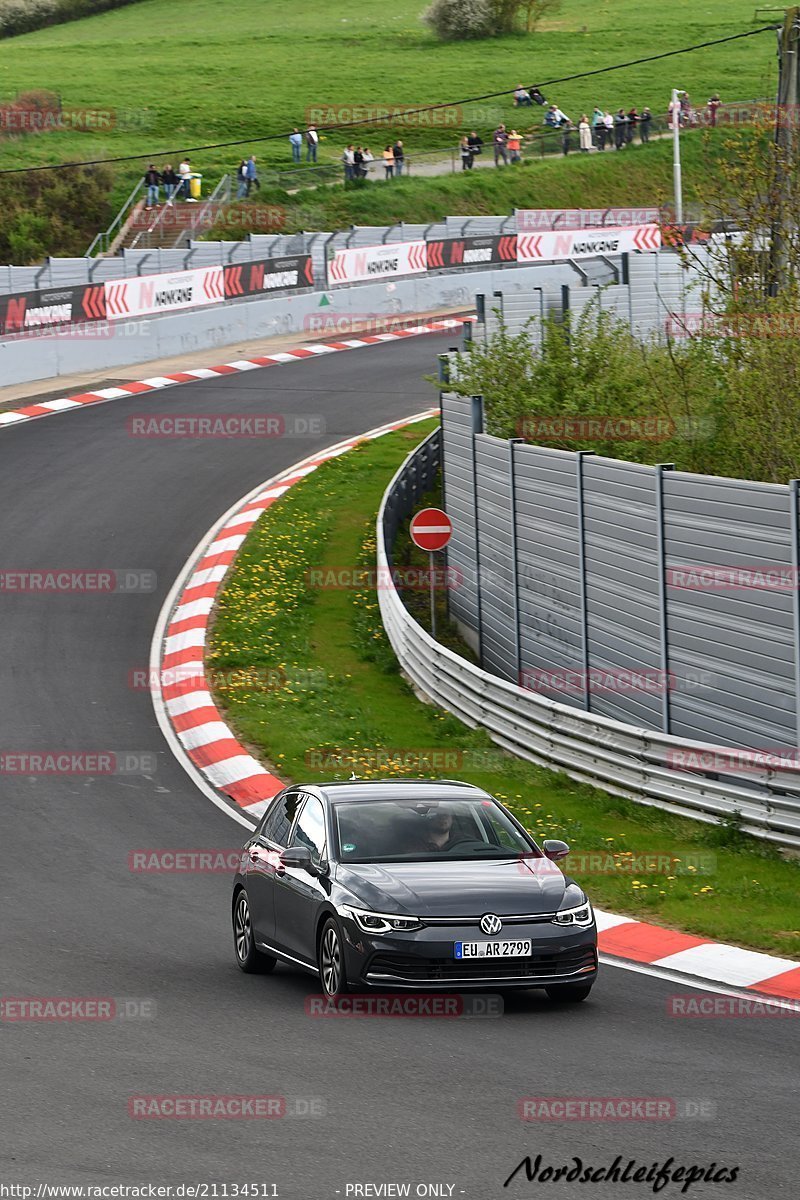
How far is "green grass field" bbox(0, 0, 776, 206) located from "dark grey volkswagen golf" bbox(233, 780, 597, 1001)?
60.1 meters

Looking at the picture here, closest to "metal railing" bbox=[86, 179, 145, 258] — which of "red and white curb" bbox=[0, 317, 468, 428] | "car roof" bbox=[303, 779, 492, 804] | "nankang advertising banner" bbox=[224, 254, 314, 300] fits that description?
"nankang advertising banner" bbox=[224, 254, 314, 300]

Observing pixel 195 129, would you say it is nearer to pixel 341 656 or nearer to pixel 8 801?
pixel 341 656

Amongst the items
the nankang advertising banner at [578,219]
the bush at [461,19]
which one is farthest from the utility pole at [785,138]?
the bush at [461,19]

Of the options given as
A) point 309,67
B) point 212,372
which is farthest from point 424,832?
point 309,67

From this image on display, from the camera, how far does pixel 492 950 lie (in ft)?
32.0

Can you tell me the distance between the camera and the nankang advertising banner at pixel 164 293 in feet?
134

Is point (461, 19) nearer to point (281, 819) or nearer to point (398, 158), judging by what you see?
point (398, 158)

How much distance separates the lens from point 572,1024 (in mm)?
9656

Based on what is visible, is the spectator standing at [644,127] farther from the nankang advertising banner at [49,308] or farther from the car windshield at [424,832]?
the car windshield at [424,832]

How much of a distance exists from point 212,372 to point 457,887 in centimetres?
3066

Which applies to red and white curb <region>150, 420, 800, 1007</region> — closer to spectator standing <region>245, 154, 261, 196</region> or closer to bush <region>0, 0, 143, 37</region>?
spectator standing <region>245, 154, 261, 196</region>

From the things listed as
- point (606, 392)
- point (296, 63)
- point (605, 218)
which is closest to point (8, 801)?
point (606, 392)

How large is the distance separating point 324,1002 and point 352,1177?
3276 millimetres

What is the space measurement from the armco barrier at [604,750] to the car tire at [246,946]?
4806 mm
